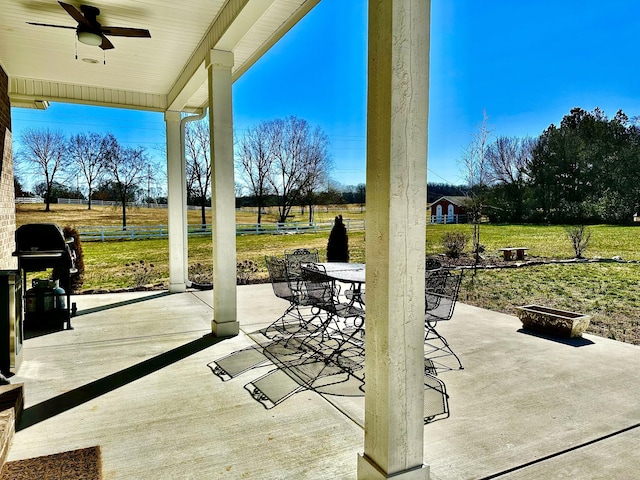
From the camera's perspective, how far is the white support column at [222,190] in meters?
4.32

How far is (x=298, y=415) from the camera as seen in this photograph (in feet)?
8.81

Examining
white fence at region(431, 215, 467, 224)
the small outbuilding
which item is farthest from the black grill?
white fence at region(431, 215, 467, 224)

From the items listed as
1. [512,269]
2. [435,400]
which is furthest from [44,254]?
[512,269]

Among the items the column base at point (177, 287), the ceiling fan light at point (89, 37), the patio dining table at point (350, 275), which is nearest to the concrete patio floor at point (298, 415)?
the patio dining table at point (350, 275)

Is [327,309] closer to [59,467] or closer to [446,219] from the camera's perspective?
[59,467]

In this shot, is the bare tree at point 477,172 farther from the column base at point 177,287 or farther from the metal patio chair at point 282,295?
the column base at point 177,287

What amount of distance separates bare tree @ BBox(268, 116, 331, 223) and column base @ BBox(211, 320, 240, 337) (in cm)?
482

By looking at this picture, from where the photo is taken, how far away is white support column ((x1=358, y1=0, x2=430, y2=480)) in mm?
1728

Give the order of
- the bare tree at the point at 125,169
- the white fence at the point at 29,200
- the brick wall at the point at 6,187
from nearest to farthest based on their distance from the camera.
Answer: the brick wall at the point at 6,187, the white fence at the point at 29,200, the bare tree at the point at 125,169

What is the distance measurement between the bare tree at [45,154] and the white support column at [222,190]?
4.35 m

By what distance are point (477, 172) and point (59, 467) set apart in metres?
7.72

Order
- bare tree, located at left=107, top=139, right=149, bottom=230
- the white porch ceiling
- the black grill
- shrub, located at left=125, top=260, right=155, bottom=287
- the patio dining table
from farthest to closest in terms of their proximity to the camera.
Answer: shrub, located at left=125, top=260, right=155, bottom=287, bare tree, located at left=107, top=139, right=149, bottom=230, the black grill, the patio dining table, the white porch ceiling

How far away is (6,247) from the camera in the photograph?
494 cm

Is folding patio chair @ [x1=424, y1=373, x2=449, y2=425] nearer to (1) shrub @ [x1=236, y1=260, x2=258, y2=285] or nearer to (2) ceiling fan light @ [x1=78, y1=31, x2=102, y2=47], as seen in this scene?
(2) ceiling fan light @ [x1=78, y1=31, x2=102, y2=47]
